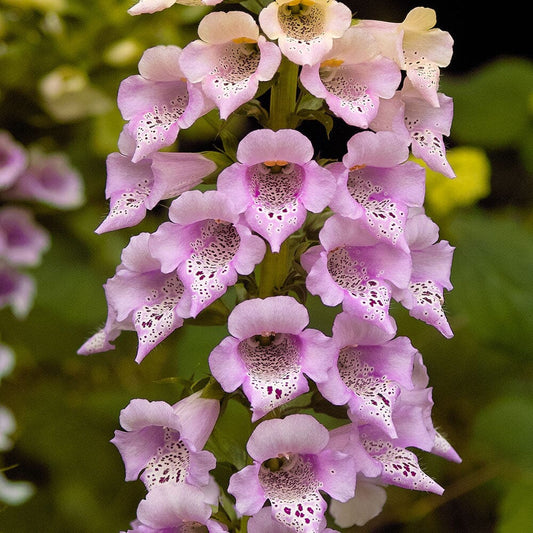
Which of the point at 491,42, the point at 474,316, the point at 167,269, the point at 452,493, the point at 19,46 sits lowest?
the point at 491,42

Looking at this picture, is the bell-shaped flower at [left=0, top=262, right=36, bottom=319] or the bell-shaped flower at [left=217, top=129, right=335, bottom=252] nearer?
the bell-shaped flower at [left=217, top=129, right=335, bottom=252]

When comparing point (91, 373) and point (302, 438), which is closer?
point (302, 438)

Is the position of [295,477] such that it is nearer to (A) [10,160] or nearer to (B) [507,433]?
(B) [507,433]

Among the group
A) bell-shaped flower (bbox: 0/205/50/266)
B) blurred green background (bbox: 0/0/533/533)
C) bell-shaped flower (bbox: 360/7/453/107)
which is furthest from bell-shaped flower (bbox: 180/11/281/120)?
bell-shaped flower (bbox: 0/205/50/266)

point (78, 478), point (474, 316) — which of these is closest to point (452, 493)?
point (474, 316)

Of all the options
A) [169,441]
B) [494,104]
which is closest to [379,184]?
[169,441]

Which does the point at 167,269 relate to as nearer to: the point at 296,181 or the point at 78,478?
the point at 296,181

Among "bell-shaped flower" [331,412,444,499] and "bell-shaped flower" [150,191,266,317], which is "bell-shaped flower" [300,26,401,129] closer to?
"bell-shaped flower" [150,191,266,317]
